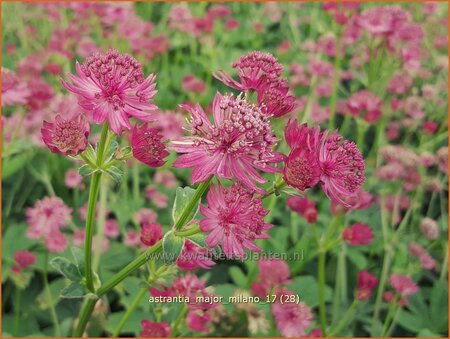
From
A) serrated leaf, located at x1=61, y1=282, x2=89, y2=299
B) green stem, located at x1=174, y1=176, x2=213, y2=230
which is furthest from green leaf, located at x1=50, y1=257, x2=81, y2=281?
green stem, located at x1=174, y1=176, x2=213, y2=230

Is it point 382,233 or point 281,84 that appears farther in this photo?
point 382,233

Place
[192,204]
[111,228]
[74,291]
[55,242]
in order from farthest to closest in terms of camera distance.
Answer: [111,228] → [55,242] → [74,291] → [192,204]

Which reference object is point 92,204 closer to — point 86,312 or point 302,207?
point 86,312

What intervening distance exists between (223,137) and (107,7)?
1793 millimetres

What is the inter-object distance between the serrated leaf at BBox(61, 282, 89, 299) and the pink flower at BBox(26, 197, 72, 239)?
1.89 feet

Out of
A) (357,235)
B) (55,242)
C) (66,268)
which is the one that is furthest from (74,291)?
(357,235)

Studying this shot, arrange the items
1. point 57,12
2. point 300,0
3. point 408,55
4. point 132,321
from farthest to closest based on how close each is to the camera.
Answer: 1. point 300,0
2. point 57,12
3. point 408,55
4. point 132,321

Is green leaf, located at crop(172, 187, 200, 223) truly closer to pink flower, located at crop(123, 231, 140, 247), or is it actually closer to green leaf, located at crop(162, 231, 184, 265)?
green leaf, located at crop(162, 231, 184, 265)

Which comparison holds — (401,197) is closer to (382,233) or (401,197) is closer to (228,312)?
(382,233)

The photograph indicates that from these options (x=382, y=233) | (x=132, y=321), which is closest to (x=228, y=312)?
(x=132, y=321)

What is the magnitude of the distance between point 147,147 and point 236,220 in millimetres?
178

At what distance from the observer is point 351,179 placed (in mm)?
786

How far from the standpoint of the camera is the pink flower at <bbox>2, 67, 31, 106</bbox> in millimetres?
1306

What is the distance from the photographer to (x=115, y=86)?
0.81m
